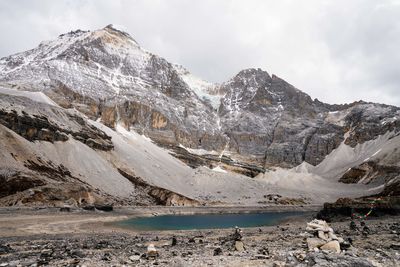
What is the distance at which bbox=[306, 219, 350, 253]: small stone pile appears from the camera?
12422 mm

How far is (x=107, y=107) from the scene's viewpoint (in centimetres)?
16975

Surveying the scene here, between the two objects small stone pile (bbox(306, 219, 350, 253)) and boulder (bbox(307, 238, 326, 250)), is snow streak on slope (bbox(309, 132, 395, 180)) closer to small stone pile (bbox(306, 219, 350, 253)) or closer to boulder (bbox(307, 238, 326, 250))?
small stone pile (bbox(306, 219, 350, 253))

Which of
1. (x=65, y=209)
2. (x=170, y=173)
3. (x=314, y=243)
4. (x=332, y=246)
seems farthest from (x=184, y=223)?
(x=170, y=173)

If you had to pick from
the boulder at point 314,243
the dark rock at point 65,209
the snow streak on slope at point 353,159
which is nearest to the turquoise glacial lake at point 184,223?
the dark rock at point 65,209

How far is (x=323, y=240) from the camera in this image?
1342 cm

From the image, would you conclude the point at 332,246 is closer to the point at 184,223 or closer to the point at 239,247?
the point at 239,247

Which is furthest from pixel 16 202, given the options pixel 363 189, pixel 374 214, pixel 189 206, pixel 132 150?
pixel 363 189

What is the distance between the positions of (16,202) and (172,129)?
13750cm

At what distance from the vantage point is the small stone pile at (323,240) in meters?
12.4

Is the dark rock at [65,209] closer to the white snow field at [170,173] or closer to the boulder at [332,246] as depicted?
the white snow field at [170,173]

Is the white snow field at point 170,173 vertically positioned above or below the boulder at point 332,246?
above

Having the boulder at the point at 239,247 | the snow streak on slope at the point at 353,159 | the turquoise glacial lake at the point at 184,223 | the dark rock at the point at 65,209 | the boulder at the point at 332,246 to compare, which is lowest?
the turquoise glacial lake at the point at 184,223

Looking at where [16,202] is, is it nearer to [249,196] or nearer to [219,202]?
[219,202]

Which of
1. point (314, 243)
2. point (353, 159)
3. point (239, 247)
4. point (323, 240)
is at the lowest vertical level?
point (239, 247)
